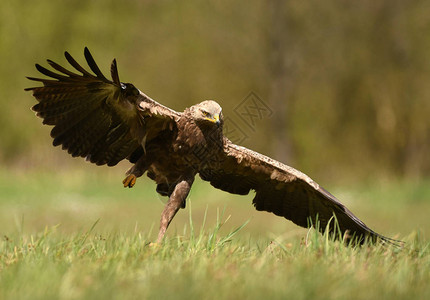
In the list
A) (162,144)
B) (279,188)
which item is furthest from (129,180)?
(279,188)

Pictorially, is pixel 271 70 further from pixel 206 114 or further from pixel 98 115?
pixel 98 115

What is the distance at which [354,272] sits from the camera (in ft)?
11.6

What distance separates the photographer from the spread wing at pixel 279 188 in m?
5.12

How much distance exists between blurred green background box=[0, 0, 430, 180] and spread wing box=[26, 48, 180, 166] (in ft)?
31.2

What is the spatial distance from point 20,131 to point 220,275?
44.2 ft

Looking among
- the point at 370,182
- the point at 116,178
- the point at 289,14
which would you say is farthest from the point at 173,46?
the point at 370,182

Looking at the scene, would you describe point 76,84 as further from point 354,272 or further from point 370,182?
point 370,182

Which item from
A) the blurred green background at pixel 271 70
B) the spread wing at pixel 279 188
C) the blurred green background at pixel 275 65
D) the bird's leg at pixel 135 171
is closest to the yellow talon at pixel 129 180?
the bird's leg at pixel 135 171

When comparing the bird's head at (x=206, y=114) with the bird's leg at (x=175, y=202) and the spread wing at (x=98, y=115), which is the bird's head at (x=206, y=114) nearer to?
the spread wing at (x=98, y=115)

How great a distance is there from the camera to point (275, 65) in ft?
48.1

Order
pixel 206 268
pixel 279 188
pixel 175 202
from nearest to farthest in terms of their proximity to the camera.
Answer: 1. pixel 206 268
2. pixel 175 202
3. pixel 279 188

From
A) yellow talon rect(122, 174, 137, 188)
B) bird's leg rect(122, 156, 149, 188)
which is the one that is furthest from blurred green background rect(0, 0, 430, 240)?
yellow talon rect(122, 174, 137, 188)

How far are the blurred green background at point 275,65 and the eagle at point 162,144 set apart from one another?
8922 mm

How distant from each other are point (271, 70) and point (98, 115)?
1036cm
